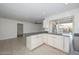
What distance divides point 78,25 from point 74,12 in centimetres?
20

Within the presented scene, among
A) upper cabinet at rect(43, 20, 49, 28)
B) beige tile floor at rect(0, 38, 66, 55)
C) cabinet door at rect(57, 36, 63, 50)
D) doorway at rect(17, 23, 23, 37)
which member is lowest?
beige tile floor at rect(0, 38, 66, 55)

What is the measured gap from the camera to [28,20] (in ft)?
4.42

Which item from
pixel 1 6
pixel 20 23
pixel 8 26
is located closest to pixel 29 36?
pixel 20 23

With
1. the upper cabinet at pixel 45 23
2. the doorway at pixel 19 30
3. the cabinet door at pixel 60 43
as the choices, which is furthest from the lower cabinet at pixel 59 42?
the doorway at pixel 19 30

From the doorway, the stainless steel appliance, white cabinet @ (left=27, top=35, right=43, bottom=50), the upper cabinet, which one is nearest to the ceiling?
the upper cabinet

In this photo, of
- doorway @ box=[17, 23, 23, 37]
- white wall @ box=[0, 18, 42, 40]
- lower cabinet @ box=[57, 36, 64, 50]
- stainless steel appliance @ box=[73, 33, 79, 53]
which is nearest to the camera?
stainless steel appliance @ box=[73, 33, 79, 53]

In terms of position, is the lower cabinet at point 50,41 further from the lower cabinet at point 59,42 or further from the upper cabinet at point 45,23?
the upper cabinet at point 45,23

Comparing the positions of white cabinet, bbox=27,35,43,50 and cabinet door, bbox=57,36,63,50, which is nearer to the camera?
→ cabinet door, bbox=57,36,63,50

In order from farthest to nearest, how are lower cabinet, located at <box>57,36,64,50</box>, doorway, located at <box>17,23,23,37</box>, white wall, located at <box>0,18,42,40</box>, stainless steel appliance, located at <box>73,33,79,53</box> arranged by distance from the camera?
doorway, located at <box>17,23,23,37</box>, white wall, located at <box>0,18,42,40</box>, lower cabinet, located at <box>57,36,64,50</box>, stainless steel appliance, located at <box>73,33,79,53</box>

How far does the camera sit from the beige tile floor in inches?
43.6

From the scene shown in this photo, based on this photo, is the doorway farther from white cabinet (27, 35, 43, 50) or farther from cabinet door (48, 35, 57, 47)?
cabinet door (48, 35, 57, 47)

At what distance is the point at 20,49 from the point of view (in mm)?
1281

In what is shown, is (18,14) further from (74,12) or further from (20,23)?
(74,12)

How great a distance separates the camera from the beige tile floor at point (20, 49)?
3.63 ft
